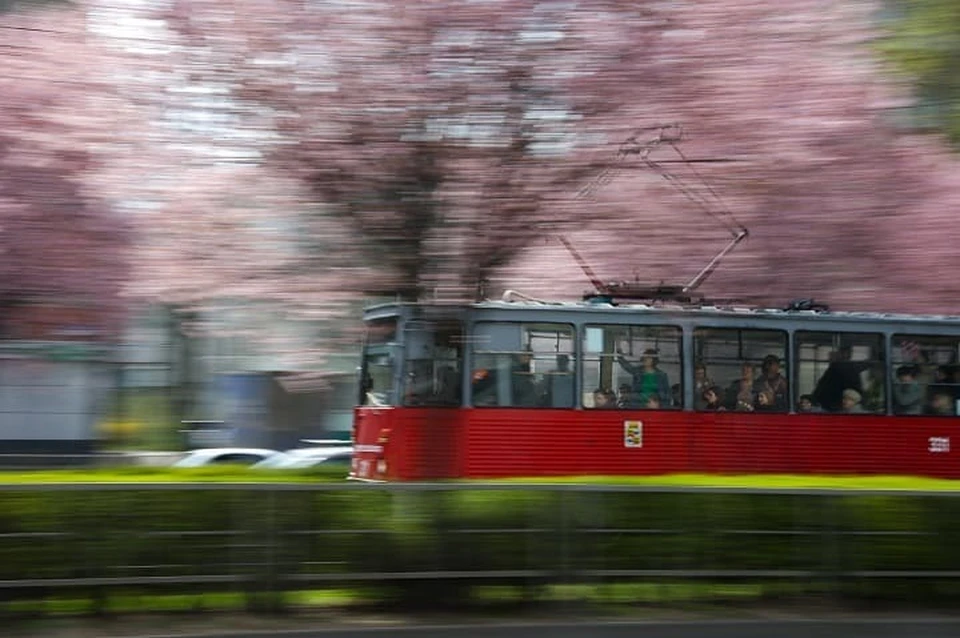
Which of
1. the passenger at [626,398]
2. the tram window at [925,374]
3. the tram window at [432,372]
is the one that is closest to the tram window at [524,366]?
the tram window at [432,372]

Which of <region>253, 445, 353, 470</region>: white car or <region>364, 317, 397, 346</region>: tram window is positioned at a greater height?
<region>364, 317, 397, 346</region>: tram window

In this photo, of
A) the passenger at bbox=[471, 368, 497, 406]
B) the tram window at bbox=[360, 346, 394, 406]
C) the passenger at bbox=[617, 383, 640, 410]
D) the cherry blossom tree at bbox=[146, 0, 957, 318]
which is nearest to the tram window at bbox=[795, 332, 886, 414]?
the passenger at bbox=[617, 383, 640, 410]

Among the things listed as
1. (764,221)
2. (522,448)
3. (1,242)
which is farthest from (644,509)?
(1,242)

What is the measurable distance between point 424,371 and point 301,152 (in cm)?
500

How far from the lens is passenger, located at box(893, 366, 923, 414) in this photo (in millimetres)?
16031

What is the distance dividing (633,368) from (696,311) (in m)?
1.08

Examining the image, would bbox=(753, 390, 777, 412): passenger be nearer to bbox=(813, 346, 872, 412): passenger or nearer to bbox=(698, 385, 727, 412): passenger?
bbox=(698, 385, 727, 412): passenger

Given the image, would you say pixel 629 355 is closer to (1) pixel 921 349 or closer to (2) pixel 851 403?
(2) pixel 851 403

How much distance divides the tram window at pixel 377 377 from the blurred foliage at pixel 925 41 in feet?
21.0

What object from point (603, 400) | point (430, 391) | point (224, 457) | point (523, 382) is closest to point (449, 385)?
point (430, 391)

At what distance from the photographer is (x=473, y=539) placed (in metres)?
8.77

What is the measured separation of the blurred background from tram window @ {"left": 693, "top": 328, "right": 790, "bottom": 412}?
1148 mm

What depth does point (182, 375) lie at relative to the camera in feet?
99.5

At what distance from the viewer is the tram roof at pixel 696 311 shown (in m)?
14.3
